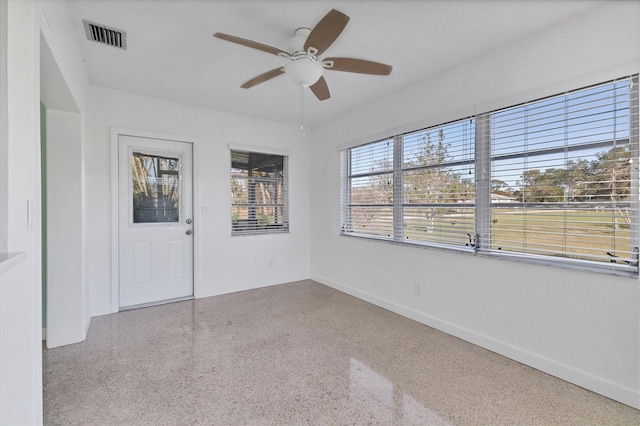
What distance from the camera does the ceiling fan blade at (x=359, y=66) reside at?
2211 mm

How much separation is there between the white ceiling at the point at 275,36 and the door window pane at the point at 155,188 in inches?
33.8

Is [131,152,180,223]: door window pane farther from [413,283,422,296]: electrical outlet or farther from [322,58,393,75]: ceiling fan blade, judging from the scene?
[413,283,422,296]: electrical outlet

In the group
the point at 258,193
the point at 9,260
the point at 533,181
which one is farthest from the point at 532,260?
the point at 258,193

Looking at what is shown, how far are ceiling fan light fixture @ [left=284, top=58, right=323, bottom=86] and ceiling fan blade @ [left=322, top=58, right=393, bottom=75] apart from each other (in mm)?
90

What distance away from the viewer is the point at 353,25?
7.39 ft

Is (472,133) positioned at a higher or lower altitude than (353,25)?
lower

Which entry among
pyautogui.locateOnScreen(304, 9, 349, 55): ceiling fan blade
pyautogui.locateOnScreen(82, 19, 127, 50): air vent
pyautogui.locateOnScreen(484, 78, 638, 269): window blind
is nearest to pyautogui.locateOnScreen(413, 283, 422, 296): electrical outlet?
pyautogui.locateOnScreen(484, 78, 638, 269): window blind

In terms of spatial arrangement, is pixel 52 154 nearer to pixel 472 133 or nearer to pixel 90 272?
pixel 90 272

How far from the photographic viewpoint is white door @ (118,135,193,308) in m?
3.64

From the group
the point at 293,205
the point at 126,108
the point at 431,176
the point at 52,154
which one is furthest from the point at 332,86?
the point at 52,154

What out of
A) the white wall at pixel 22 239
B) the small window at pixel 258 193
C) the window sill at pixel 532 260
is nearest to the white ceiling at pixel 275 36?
the white wall at pixel 22 239

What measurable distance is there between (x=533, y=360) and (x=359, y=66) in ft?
8.65

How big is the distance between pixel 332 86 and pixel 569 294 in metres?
2.85

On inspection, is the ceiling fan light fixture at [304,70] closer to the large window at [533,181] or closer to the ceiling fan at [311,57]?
the ceiling fan at [311,57]
